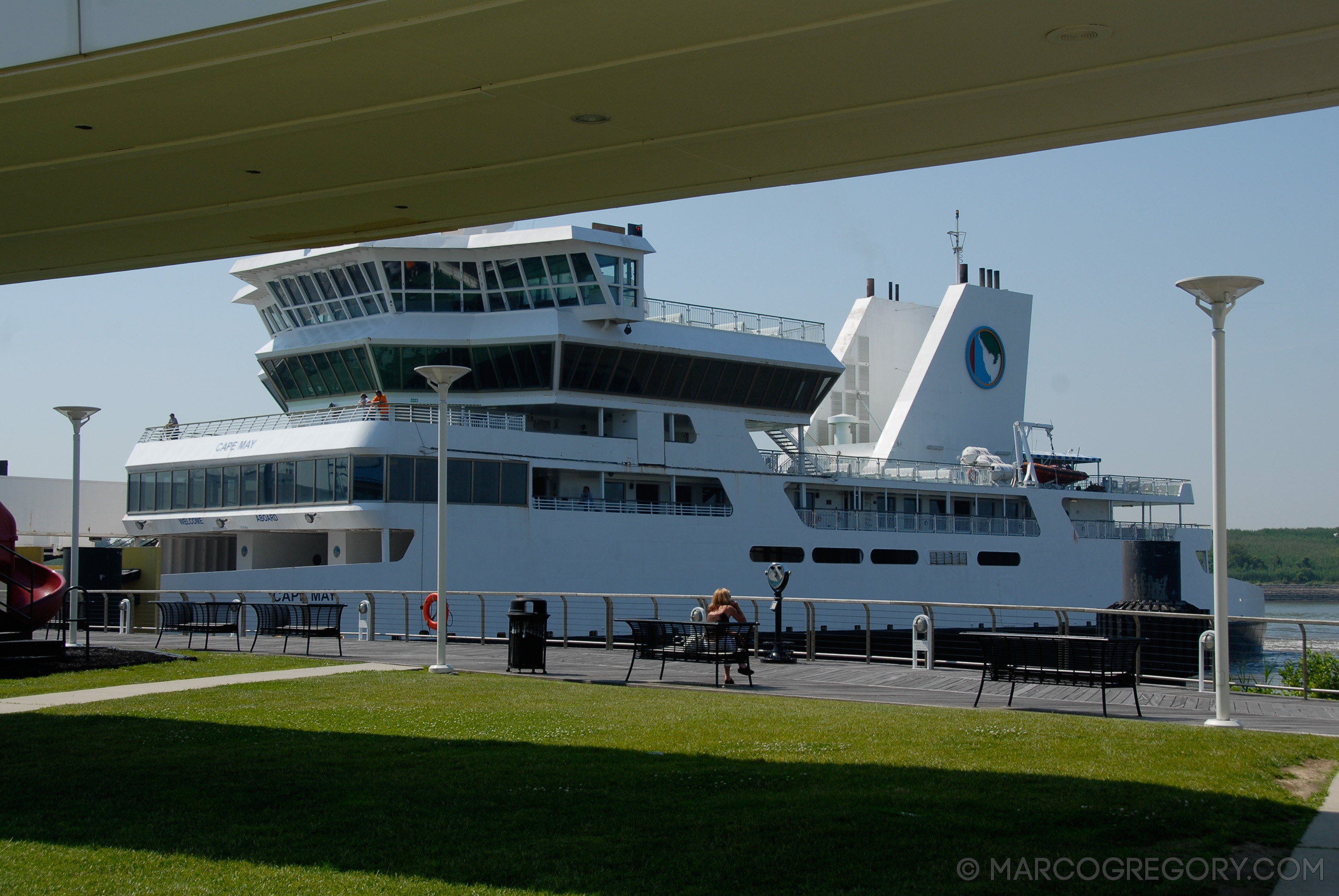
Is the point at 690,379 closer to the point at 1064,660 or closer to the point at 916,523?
the point at 916,523

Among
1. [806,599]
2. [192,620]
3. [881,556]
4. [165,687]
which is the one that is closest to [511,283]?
[192,620]

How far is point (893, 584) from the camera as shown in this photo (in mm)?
38062

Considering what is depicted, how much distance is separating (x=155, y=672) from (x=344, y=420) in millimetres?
15004

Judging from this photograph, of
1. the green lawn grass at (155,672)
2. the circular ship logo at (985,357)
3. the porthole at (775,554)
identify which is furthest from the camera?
the circular ship logo at (985,357)

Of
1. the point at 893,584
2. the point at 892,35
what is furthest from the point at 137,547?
the point at 892,35

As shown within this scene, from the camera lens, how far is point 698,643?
49.0 feet

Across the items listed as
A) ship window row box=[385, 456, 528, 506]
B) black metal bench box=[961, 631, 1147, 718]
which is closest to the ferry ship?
ship window row box=[385, 456, 528, 506]

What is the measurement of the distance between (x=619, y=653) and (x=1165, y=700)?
920 centimetres

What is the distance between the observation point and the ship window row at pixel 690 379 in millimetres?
32656

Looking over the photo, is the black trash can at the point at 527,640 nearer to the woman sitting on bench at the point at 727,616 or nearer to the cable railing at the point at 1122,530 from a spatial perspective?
the woman sitting on bench at the point at 727,616

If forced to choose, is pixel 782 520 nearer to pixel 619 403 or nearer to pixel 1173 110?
pixel 619 403

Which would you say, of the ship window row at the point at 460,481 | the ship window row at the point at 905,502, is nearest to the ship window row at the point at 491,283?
the ship window row at the point at 460,481

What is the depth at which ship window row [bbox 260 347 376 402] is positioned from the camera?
3309 centimetres

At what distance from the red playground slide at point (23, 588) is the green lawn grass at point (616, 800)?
10.4 feet
